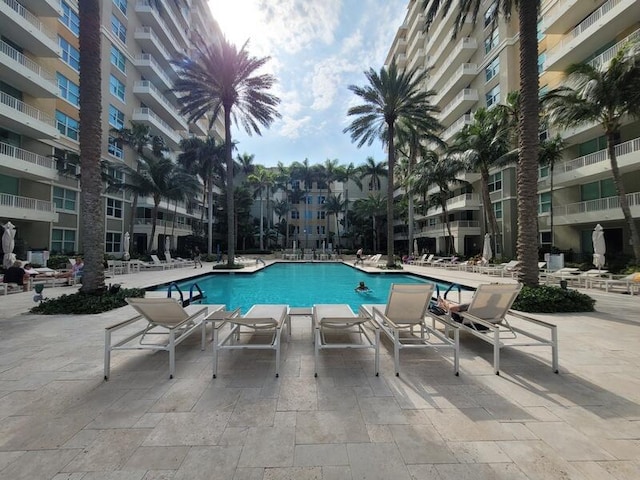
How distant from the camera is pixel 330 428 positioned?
9.10ft

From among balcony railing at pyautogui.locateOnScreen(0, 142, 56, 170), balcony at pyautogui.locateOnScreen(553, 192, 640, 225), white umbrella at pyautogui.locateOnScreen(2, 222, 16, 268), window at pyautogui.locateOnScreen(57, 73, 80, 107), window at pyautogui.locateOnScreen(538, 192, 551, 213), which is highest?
window at pyautogui.locateOnScreen(57, 73, 80, 107)

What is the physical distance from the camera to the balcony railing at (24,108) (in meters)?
17.5

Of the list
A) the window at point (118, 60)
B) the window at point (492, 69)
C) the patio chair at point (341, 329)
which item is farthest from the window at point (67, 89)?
the window at point (492, 69)

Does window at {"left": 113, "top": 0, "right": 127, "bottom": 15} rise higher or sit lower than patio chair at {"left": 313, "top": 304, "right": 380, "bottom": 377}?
higher

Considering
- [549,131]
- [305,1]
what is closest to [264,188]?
[549,131]

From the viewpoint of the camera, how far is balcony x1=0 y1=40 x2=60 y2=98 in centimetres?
1710

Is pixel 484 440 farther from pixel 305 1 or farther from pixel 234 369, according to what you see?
pixel 305 1

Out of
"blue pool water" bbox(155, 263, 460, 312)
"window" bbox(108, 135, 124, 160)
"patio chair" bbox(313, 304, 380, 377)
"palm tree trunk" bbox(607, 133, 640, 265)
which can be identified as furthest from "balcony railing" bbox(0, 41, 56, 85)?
"palm tree trunk" bbox(607, 133, 640, 265)

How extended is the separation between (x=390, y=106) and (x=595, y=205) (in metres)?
13.5

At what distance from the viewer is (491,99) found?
1125 inches

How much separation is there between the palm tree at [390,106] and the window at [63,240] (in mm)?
21364

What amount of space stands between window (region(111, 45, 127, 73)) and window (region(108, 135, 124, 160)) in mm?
6494

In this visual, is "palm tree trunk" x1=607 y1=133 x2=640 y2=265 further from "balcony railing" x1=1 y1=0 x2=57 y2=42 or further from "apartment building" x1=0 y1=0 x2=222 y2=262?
"balcony railing" x1=1 y1=0 x2=57 y2=42

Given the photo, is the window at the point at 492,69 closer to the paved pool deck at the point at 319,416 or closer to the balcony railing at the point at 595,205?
the balcony railing at the point at 595,205
